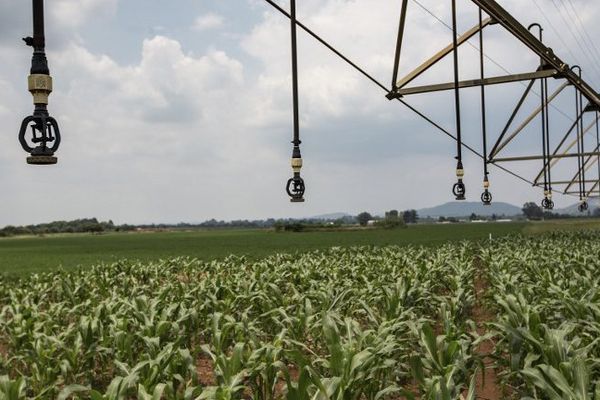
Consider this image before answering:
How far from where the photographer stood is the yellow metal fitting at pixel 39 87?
153 inches

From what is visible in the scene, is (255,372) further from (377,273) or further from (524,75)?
(524,75)

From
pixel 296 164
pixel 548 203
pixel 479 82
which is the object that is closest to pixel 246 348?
pixel 296 164

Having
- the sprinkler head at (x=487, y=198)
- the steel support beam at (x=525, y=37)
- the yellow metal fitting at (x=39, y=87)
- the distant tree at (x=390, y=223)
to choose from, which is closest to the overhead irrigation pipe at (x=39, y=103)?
the yellow metal fitting at (x=39, y=87)

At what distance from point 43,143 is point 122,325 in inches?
128

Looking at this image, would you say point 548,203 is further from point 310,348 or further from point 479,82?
point 310,348

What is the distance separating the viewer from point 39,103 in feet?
12.7

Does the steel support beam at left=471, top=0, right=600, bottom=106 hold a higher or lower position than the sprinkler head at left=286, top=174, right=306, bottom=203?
higher

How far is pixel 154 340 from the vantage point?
18.4 ft

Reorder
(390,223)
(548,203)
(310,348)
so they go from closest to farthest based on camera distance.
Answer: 1. (310,348)
2. (548,203)
3. (390,223)

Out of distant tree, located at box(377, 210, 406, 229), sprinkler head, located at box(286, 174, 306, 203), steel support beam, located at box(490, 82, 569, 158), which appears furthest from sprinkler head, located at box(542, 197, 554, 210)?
distant tree, located at box(377, 210, 406, 229)

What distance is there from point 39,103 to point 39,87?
122 millimetres

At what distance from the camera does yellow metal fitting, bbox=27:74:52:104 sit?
12.7 feet

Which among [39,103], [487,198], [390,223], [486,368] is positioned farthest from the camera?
[390,223]

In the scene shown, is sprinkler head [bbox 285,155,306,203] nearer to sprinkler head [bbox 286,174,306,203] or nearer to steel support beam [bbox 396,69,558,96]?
sprinkler head [bbox 286,174,306,203]
